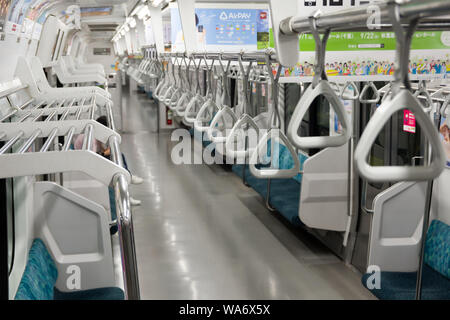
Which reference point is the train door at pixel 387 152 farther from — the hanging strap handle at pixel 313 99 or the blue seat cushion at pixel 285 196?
the hanging strap handle at pixel 313 99

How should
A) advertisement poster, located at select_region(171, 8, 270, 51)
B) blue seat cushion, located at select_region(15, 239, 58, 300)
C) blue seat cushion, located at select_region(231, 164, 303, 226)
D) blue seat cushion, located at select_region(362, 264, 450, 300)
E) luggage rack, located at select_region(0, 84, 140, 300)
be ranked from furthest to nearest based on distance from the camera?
advertisement poster, located at select_region(171, 8, 270, 51)
blue seat cushion, located at select_region(231, 164, 303, 226)
blue seat cushion, located at select_region(362, 264, 450, 300)
blue seat cushion, located at select_region(15, 239, 58, 300)
luggage rack, located at select_region(0, 84, 140, 300)

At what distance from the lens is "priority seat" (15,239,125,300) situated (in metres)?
3.64

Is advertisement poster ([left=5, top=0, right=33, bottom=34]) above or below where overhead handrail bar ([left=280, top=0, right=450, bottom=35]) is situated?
above

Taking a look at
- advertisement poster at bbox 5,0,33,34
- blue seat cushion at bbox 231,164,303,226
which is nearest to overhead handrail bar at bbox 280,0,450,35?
advertisement poster at bbox 5,0,33,34

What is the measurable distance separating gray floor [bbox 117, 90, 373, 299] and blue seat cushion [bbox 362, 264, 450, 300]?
Answer: 21.1 inches

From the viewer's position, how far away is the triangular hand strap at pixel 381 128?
1.38 meters

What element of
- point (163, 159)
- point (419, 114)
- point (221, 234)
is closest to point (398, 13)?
point (419, 114)

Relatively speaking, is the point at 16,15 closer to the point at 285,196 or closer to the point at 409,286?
the point at 409,286

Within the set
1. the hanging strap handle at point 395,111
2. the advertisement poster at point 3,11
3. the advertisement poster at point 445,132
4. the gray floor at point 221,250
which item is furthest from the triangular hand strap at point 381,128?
the gray floor at point 221,250

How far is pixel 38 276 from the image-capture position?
3.87m

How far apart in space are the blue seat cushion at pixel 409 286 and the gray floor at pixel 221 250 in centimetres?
54

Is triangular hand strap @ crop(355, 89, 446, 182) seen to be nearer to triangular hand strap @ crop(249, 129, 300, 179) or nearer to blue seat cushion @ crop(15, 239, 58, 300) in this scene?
triangular hand strap @ crop(249, 129, 300, 179)

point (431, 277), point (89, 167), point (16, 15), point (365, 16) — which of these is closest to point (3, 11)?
point (16, 15)
